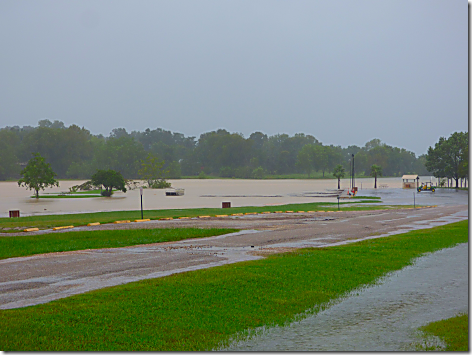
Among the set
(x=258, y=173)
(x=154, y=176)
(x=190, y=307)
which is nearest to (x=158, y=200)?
(x=154, y=176)

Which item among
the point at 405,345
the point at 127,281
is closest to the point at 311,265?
the point at 127,281

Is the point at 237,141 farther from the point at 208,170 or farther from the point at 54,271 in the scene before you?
the point at 54,271

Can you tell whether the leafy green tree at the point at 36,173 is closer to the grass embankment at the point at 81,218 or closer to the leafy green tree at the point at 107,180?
the leafy green tree at the point at 107,180

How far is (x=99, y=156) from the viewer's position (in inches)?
5236

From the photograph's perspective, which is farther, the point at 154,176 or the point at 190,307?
the point at 154,176

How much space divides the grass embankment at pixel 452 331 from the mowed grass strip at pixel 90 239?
11.4 meters

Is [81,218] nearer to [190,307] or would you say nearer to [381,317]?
[190,307]

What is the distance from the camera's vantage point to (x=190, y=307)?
8898 millimetres

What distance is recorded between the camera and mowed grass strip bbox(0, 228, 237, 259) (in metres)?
16.3

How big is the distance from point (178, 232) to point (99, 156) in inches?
4590

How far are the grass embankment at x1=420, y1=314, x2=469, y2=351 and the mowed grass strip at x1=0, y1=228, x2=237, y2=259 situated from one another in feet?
37.5

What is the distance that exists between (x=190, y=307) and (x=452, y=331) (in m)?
4.10

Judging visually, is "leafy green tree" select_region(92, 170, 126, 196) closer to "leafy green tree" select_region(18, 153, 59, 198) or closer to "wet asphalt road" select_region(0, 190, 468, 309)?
"leafy green tree" select_region(18, 153, 59, 198)

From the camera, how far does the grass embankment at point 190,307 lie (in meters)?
7.18
